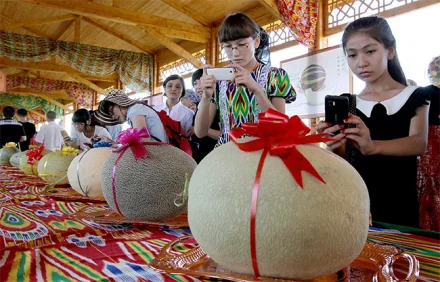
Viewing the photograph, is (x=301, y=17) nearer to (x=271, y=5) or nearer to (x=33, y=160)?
(x=271, y=5)

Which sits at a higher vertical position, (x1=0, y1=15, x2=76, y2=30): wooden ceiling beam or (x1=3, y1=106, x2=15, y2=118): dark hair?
(x1=0, y1=15, x2=76, y2=30): wooden ceiling beam

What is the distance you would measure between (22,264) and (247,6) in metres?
5.28

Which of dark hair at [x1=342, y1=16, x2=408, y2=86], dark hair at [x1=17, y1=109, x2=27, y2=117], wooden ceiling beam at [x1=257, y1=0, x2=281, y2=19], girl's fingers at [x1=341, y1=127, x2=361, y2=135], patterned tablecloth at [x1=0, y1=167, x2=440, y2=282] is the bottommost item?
patterned tablecloth at [x1=0, y1=167, x2=440, y2=282]

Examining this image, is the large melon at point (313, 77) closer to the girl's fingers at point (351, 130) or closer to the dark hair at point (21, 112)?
the girl's fingers at point (351, 130)

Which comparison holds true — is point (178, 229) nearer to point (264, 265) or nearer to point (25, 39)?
point (264, 265)

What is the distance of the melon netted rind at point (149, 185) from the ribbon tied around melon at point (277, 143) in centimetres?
32

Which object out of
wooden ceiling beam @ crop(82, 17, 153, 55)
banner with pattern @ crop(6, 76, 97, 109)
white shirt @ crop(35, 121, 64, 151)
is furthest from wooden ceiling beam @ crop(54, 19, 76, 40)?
white shirt @ crop(35, 121, 64, 151)

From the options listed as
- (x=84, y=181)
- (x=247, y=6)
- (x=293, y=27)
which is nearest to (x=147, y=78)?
(x=247, y=6)

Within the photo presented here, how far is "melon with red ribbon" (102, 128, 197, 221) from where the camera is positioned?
2.51 ft

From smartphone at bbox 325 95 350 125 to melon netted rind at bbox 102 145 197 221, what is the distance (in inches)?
13.0

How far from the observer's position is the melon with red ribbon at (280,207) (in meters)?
0.41

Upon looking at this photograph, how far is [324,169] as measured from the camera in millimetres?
440

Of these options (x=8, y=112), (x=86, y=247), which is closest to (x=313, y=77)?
(x=8, y=112)

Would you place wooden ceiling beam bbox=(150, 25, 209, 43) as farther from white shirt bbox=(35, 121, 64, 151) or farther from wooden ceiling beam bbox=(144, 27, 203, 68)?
white shirt bbox=(35, 121, 64, 151)
